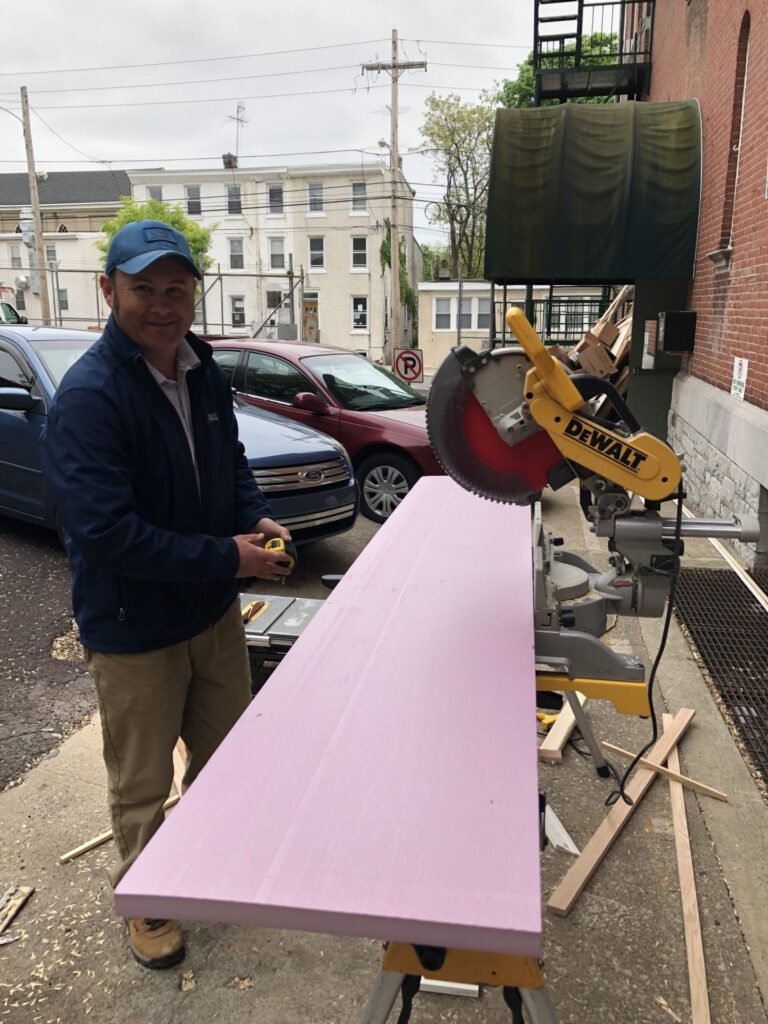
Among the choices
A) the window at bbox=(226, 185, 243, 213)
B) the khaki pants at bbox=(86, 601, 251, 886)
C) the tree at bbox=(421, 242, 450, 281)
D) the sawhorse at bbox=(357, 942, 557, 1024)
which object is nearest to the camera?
the sawhorse at bbox=(357, 942, 557, 1024)

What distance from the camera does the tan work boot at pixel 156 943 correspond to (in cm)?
237

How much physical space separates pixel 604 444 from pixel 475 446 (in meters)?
0.40

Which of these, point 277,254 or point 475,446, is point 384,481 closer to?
point 475,446

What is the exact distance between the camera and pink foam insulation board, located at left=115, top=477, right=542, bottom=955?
1.31 meters

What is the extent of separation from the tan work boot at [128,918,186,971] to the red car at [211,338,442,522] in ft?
18.7

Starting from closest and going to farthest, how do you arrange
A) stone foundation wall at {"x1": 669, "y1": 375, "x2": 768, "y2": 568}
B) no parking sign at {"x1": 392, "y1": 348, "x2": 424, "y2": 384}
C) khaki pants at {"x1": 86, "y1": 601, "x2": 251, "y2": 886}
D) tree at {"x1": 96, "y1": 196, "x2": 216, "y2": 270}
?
khaki pants at {"x1": 86, "y1": 601, "x2": 251, "y2": 886}
stone foundation wall at {"x1": 669, "y1": 375, "x2": 768, "y2": 568}
no parking sign at {"x1": 392, "y1": 348, "x2": 424, "y2": 384}
tree at {"x1": 96, "y1": 196, "x2": 216, "y2": 270}

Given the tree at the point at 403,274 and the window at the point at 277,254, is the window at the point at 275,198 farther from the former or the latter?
the tree at the point at 403,274

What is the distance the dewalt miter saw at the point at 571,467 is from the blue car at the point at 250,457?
3476 millimetres

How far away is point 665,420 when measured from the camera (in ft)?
34.1

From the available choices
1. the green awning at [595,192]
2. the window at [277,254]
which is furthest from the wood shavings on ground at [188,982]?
the window at [277,254]

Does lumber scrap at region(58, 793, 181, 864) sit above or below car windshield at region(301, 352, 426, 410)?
below

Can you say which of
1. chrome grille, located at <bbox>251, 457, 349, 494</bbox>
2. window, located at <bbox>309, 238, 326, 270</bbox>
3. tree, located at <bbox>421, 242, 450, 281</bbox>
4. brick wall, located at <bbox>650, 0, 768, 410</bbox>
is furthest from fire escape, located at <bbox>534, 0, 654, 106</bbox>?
tree, located at <bbox>421, 242, 450, 281</bbox>

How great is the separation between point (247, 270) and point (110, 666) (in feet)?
135

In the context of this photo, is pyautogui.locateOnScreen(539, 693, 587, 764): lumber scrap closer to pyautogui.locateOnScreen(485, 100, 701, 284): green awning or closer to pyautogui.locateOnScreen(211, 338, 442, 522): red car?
pyautogui.locateOnScreen(211, 338, 442, 522): red car
